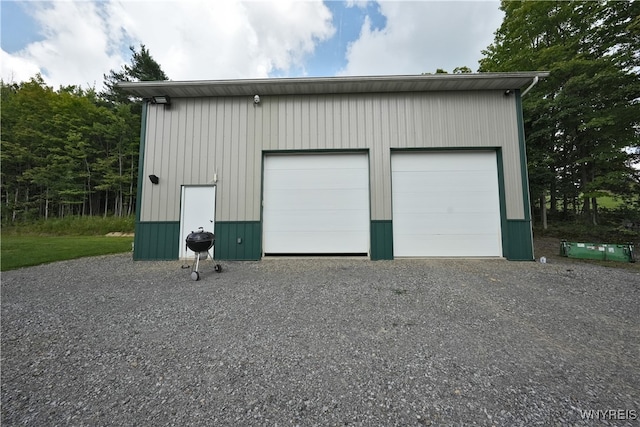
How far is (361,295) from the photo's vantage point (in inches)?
116

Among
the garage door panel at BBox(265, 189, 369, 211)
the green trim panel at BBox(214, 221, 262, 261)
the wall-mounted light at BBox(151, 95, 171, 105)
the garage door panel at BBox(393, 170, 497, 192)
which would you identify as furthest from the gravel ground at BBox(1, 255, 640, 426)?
the wall-mounted light at BBox(151, 95, 171, 105)

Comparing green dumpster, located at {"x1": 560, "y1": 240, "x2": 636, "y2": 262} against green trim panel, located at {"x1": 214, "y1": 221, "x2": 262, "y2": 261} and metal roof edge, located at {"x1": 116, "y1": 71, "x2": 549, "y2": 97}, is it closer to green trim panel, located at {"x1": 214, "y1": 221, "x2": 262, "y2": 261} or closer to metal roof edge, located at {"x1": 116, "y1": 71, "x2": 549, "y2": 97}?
metal roof edge, located at {"x1": 116, "y1": 71, "x2": 549, "y2": 97}

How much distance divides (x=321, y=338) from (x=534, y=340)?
5.95 feet

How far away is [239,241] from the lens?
5.11 m

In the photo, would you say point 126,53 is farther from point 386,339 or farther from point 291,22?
point 386,339

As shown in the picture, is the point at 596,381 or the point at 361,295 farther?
the point at 361,295

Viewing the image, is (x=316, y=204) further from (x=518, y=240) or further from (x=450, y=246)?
(x=518, y=240)

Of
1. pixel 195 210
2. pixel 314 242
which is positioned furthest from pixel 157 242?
pixel 314 242

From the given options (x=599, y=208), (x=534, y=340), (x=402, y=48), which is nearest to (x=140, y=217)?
(x=534, y=340)

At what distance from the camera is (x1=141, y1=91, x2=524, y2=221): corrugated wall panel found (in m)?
5.09

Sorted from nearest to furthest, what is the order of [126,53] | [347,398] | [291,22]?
→ [347,398] → [291,22] → [126,53]

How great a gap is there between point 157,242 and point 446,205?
6.60m

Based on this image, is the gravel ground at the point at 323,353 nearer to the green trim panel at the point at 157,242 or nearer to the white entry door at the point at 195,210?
the green trim panel at the point at 157,242

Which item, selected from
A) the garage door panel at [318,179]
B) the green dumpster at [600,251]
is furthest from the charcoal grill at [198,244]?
the green dumpster at [600,251]
